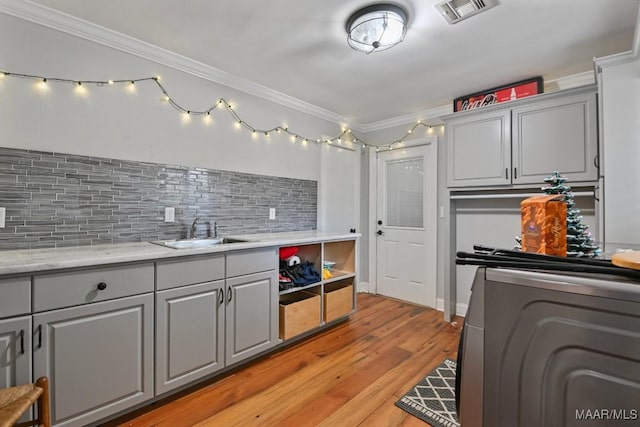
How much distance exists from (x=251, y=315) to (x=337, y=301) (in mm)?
995

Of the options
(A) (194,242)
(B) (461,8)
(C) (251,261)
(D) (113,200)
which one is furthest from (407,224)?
(D) (113,200)

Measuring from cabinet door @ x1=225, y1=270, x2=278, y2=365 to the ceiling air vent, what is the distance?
2.16 m

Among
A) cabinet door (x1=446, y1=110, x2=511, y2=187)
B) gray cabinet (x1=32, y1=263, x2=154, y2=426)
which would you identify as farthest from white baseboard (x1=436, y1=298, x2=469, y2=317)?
gray cabinet (x1=32, y1=263, x2=154, y2=426)

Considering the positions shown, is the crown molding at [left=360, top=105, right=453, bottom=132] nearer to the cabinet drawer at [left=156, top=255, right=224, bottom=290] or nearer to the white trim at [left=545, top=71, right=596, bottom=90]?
the white trim at [left=545, top=71, right=596, bottom=90]

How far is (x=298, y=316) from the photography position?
258 cm

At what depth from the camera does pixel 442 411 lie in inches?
70.2

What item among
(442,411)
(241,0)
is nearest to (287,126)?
(241,0)

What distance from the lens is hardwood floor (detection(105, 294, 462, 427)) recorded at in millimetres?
1727

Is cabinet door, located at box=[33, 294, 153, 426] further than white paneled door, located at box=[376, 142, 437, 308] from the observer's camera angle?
No

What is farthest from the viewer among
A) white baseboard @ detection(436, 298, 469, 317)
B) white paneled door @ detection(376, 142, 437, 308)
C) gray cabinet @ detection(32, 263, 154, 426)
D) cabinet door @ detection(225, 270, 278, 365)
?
white paneled door @ detection(376, 142, 437, 308)

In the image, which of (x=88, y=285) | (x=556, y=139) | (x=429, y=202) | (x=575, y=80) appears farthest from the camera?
(x=429, y=202)

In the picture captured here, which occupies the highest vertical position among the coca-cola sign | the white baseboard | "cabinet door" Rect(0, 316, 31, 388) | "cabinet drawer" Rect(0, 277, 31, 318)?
the coca-cola sign

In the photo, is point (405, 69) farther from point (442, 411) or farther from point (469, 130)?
point (442, 411)

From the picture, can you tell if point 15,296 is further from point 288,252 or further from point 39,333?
point 288,252
